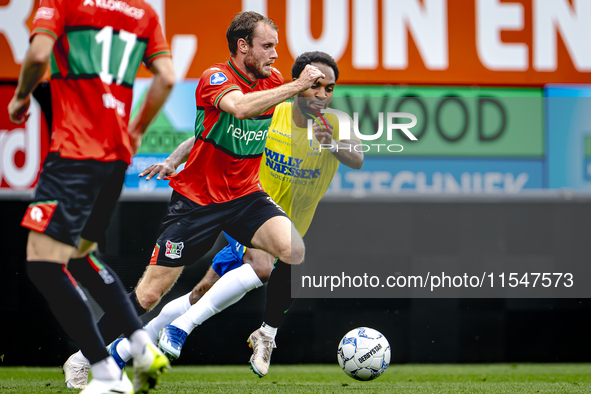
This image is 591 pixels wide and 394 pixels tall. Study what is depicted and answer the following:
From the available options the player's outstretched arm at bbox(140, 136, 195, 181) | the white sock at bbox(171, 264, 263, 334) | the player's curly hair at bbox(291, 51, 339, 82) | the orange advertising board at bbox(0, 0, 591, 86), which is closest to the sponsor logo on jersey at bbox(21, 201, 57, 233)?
the player's outstretched arm at bbox(140, 136, 195, 181)

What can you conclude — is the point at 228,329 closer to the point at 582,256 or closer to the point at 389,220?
the point at 389,220

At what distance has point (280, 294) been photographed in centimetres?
401

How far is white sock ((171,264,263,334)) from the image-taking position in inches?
162

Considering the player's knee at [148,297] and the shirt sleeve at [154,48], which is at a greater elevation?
the shirt sleeve at [154,48]

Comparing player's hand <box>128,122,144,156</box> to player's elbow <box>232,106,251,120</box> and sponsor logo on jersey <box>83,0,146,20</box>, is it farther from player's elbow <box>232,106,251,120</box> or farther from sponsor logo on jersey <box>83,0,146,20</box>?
player's elbow <box>232,106,251,120</box>

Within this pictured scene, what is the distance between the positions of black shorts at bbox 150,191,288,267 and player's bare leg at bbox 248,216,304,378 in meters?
0.07

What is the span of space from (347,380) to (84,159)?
273 cm

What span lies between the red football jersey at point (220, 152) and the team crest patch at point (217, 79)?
0.05m

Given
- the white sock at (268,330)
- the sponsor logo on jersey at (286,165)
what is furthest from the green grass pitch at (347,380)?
the sponsor logo on jersey at (286,165)

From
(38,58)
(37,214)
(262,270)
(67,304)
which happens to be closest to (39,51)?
(38,58)

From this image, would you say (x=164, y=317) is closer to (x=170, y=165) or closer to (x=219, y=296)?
(x=219, y=296)

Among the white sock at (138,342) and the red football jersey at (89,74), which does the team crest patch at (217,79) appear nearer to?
the red football jersey at (89,74)

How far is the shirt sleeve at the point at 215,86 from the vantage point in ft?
12.3

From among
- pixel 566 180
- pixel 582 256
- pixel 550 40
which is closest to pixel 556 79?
pixel 550 40
